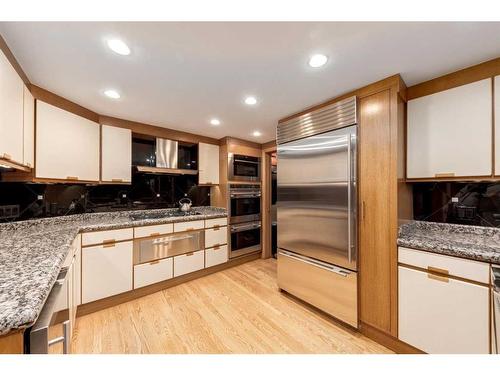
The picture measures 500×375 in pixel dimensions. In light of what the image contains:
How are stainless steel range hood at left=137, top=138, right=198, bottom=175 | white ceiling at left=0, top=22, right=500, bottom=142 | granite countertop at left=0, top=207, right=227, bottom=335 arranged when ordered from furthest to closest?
stainless steel range hood at left=137, top=138, right=198, bottom=175 → white ceiling at left=0, top=22, right=500, bottom=142 → granite countertop at left=0, top=207, right=227, bottom=335

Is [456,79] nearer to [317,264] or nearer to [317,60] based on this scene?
[317,60]

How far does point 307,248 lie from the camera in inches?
81.4

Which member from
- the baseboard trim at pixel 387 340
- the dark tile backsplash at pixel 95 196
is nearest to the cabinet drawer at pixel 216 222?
the dark tile backsplash at pixel 95 196

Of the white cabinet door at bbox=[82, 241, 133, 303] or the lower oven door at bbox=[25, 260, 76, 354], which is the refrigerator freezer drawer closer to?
the white cabinet door at bbox=[82, 241, 133, 303]

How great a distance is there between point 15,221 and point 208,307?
79.4 inches

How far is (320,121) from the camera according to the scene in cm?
195

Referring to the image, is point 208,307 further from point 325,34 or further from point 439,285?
point 325,34

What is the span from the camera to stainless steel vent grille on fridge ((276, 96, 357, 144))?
5.72ft

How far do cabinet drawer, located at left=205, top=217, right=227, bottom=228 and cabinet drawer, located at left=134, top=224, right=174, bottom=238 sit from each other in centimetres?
53

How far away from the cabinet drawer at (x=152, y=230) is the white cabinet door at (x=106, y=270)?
13 cm

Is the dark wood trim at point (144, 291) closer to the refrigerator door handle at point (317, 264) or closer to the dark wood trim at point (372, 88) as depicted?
the refrigerator door handle at point (317, 264)

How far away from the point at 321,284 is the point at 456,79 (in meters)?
1.98

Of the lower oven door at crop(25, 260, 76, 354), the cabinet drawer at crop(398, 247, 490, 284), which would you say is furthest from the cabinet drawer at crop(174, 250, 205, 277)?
the cabinet drawer at crop(398, 247, 490, 284)

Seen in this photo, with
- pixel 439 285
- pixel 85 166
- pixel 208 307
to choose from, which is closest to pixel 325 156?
pixel 439 285
